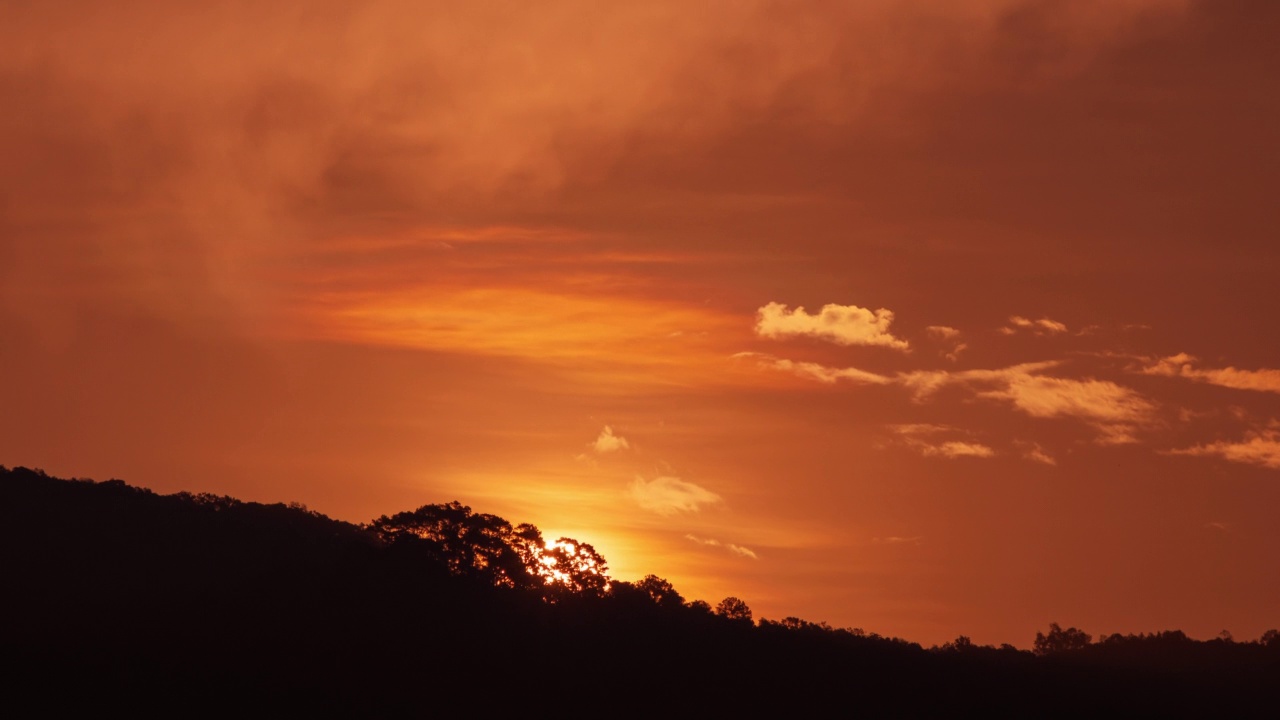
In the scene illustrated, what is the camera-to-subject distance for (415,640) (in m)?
138

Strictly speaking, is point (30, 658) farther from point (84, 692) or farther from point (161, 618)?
point (161, 618)

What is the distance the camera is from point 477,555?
149 metres

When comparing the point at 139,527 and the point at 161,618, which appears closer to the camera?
the point at 161,618

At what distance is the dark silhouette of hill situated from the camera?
124188 millimetres

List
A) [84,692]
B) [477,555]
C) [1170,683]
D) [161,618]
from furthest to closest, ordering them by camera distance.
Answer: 1. [1170,683]
2. [477,555]
3. [161,618]
4. [84,692]

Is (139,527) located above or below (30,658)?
above

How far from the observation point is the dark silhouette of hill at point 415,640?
124 m

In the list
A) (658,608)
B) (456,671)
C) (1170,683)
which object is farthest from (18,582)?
(1170,683)

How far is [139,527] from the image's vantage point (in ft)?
528

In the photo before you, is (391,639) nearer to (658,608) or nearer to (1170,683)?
(658,608)

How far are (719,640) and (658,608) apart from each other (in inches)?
321

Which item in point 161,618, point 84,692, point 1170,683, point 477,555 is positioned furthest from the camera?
Answer: point 1170,683

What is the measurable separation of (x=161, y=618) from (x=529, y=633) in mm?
34751

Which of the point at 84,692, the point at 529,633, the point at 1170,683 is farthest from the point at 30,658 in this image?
the point at 1170,683
